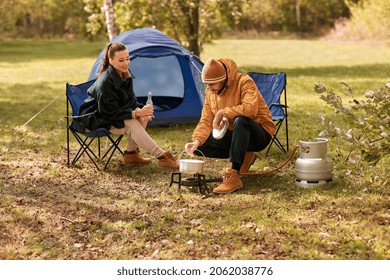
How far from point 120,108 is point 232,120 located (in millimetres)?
1206

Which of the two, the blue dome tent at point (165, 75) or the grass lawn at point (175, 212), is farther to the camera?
the blue dome tent at point (165, 75)

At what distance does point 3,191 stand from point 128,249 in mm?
1875

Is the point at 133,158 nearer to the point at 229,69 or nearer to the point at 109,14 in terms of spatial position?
the point at 229,69

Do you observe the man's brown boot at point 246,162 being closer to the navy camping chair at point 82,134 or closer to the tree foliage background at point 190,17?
the navy camping chair at point 82,134

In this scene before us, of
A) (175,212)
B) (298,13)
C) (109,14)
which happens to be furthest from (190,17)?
(298,13)

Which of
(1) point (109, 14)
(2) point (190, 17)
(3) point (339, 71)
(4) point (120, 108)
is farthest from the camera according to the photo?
(3) point (339, 71)

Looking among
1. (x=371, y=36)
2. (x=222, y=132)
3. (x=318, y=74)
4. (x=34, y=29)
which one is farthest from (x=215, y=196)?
(x=34, y=29)

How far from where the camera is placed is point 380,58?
20047 mm

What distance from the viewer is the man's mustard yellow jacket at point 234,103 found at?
5254mm

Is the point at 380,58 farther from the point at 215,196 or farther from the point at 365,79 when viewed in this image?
the point at 215,196

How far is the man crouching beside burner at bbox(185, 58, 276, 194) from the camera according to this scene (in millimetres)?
5211

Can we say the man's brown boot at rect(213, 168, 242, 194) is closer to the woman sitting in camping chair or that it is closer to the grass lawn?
the grass lawn

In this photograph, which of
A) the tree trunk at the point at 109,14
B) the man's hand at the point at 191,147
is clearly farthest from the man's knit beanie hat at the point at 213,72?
the tree trunk at the point at 109,14

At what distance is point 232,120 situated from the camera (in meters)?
5.38
